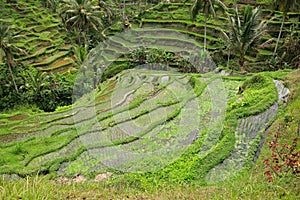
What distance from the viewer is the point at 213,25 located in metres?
19.0

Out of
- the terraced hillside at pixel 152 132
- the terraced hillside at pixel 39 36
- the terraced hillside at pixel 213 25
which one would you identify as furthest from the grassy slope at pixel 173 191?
the terraced hillside at pixel 39 36

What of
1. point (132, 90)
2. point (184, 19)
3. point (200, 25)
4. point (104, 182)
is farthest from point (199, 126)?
point (184, 19)

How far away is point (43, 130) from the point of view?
30.9 feet

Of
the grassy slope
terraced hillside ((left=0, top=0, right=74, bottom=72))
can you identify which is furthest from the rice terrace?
terraced hillside ((left=0, top=0, right=74, bottom=72))

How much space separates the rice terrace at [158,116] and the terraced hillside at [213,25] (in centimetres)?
9

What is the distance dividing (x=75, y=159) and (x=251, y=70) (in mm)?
11613

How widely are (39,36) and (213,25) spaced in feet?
47.8

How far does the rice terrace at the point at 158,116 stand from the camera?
406 centimetres

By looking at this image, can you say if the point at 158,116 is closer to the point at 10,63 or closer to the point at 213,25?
the point at 10,63

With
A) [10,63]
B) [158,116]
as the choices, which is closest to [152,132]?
[158,116]

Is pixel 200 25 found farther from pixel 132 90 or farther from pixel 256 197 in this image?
pixel 256 197

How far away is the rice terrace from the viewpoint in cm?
406

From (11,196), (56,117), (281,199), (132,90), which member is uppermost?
(11,196)

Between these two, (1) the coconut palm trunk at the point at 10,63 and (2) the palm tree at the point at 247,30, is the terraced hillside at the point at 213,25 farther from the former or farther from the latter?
(1) the coconut palm trunk at the point at 10,63
